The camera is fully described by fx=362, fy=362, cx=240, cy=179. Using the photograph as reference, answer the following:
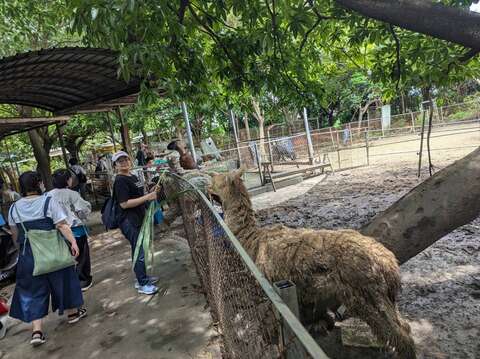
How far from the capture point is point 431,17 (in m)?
2.65

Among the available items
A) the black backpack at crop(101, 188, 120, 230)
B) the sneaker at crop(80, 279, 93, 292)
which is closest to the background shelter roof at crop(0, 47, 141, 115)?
the black backpack at crop(101, 188, 120, 230)

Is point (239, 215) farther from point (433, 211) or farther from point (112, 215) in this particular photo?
point (112, 215)

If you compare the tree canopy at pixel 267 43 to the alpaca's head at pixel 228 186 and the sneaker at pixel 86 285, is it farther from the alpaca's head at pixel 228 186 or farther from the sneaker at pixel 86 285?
the sneaker at pixel 86 285

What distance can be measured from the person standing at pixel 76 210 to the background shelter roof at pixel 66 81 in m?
1.48

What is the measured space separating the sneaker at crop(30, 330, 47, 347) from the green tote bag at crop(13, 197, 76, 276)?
65 cm

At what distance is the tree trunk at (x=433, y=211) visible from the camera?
8.21 feet

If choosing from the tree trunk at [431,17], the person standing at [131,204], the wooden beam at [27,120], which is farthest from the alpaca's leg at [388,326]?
the wooden beam at [27,120]

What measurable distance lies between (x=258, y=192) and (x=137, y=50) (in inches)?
359

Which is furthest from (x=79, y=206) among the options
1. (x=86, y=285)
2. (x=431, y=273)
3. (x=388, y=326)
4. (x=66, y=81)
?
(x=431, y=273)

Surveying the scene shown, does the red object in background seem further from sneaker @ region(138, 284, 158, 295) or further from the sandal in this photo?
sneaker @ region(138, 284, 158, 295)

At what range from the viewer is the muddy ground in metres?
3.10

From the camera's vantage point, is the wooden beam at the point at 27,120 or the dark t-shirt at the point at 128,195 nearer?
the dark t-shirt at the point at 128,195

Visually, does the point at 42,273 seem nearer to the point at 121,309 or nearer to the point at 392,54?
the point at 121,309

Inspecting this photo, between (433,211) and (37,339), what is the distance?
388 centimetres
